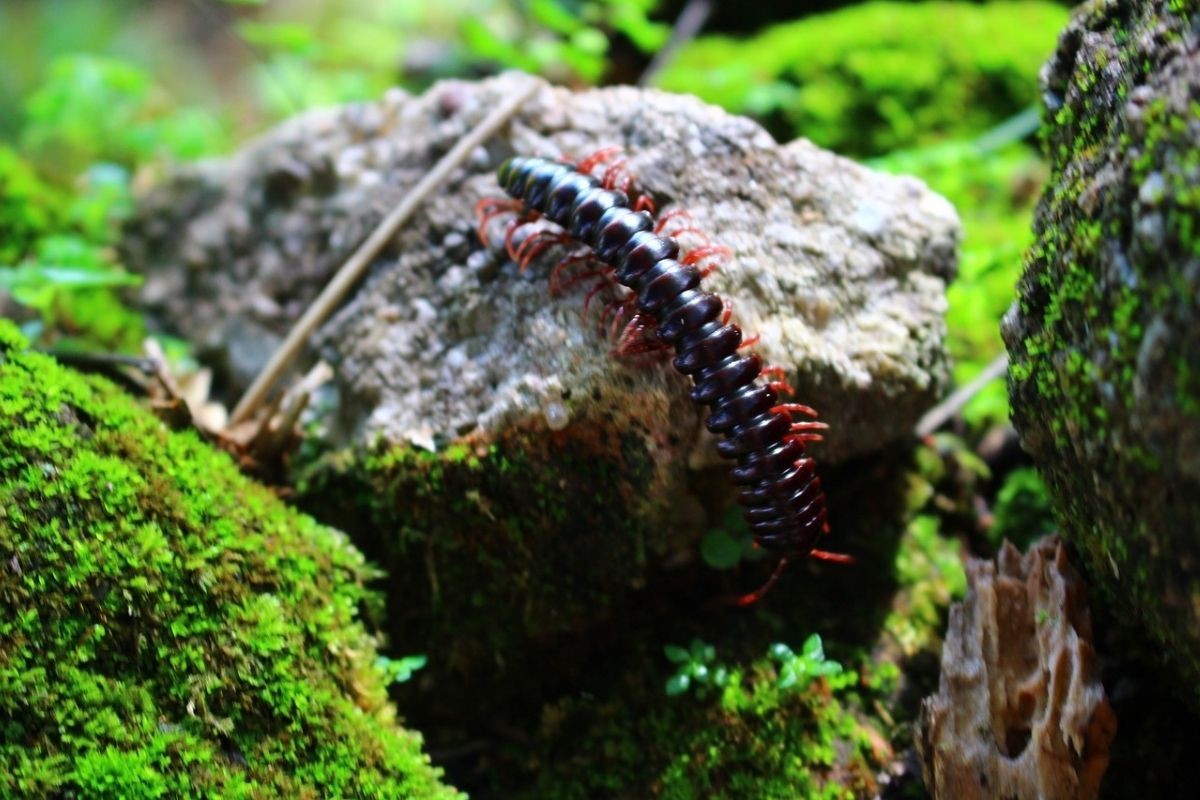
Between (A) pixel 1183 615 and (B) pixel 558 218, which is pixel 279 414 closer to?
(B) pixel 558 218

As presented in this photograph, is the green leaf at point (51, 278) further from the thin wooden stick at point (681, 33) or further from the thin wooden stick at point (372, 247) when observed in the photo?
the thin wooden stick at point (681, 33)

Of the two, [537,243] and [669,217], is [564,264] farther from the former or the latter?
[669,217]

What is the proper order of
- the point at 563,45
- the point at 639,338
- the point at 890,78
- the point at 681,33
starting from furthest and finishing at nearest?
the point at 681,33, the point at 890,78, the point at 563,45, the point at 639,338

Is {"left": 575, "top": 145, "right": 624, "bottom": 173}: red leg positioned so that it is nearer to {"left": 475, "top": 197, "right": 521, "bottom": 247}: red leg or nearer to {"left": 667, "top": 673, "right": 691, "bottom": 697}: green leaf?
{"left": 475, "top": 197, "right": 521, "bottom": 247}: red leg

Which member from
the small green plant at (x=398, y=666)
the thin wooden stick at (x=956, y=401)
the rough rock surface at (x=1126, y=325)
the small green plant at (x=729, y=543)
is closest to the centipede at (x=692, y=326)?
the small green plant at (x=729, y=543)

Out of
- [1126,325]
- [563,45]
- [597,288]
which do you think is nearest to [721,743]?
[597,288]

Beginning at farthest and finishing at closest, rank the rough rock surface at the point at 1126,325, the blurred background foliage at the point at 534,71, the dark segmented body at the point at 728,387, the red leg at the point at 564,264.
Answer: the blurred background foliage at the point at 534,71 < the red leg at the point at 564,264 < the dark segmented body at the point at 728,387 < the rough rock surface at the point at 1126,325
